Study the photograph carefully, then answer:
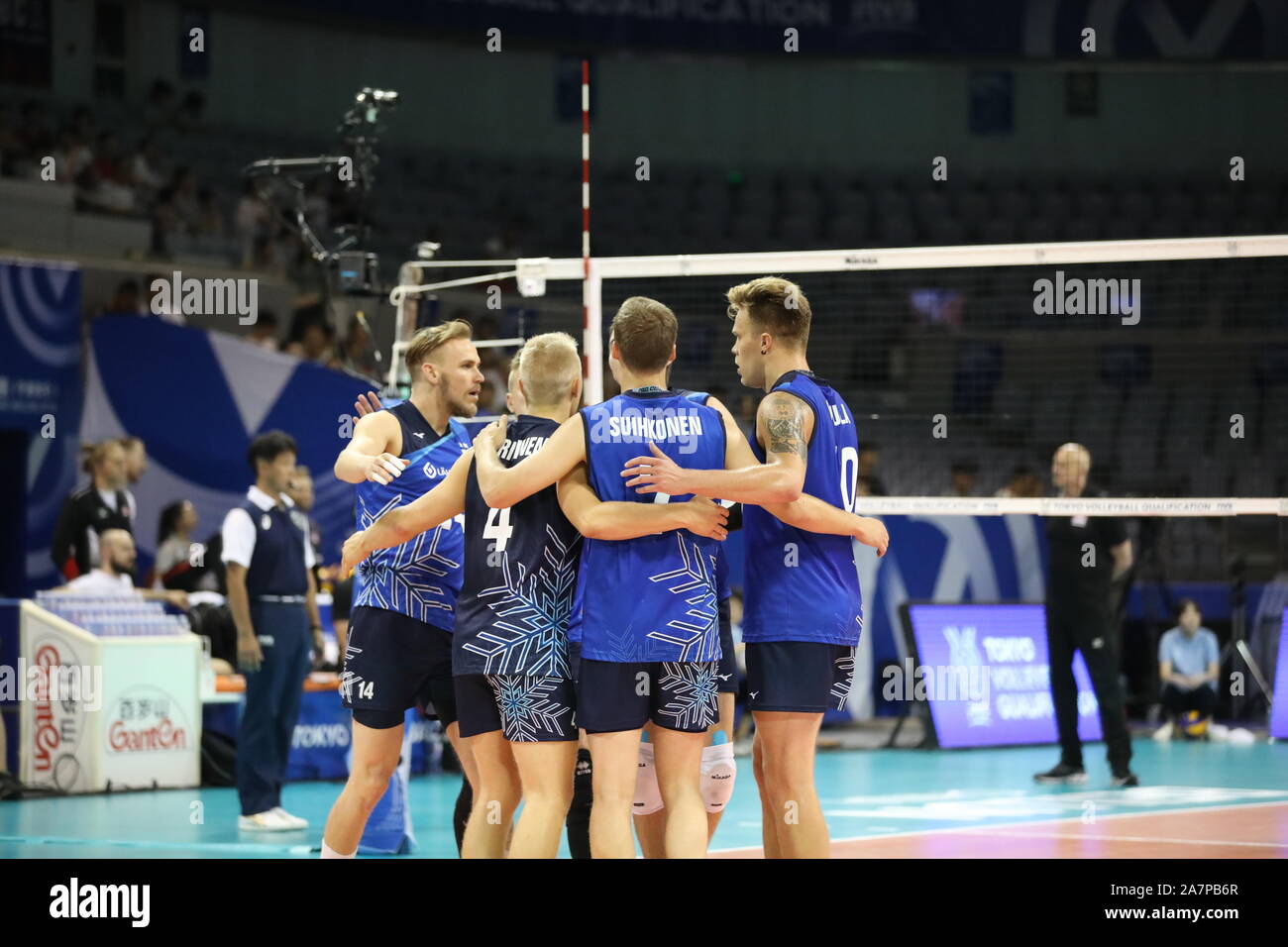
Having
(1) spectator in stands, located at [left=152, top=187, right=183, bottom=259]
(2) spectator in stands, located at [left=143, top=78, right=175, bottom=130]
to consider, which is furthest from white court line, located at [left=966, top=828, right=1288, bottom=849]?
(2) spectator in stands, located at [left=143, top=78, right=175, bottom=130]

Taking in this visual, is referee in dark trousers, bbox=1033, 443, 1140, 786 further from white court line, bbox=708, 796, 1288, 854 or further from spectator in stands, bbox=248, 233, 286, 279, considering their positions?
spectator in stands, bbox=248, 233, 286, 279

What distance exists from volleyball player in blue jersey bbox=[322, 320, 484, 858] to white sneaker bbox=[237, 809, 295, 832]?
275 cm

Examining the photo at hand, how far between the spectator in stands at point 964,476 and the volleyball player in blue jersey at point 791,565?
33.5 feet

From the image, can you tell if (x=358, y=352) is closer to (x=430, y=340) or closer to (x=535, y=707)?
(x=430, y=340)

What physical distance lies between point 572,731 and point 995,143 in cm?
2106

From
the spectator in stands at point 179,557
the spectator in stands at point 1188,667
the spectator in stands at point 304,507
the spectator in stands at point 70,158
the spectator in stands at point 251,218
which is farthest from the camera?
the spectator in stands at point 251,218

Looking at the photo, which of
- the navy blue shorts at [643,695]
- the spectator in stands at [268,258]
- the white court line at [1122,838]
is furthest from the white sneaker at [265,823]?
the spectator in stands at [268,258]

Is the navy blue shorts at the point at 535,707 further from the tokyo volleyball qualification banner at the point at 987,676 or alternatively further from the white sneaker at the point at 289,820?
the tokyo volleyball qualification banner at the point at 987,676

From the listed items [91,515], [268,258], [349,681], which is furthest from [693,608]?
[268,258]

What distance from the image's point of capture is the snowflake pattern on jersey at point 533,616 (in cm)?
547

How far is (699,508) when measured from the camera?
17.3ft

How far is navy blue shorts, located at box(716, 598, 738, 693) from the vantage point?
5.55 m

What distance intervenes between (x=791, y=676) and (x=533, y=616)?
0.91 metres
